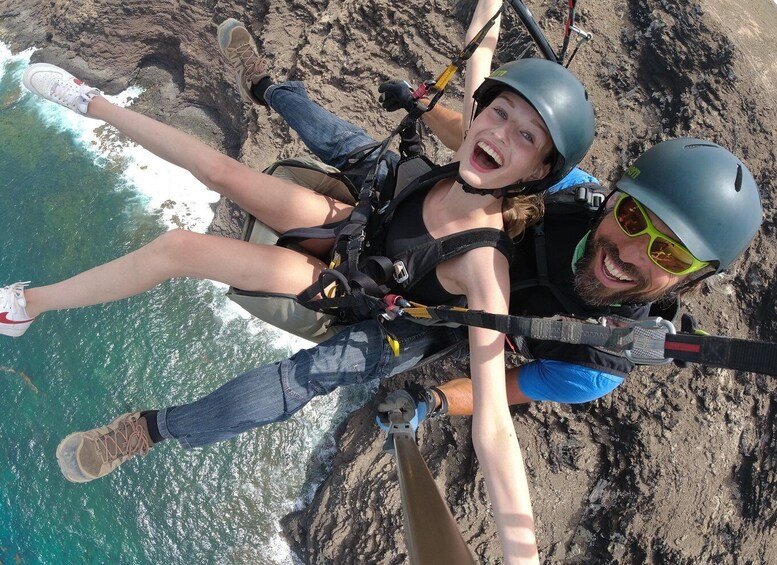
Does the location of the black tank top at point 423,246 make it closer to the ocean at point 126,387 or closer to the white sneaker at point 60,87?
the white sneaker at point 60,87

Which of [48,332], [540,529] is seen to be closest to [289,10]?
[48,332]

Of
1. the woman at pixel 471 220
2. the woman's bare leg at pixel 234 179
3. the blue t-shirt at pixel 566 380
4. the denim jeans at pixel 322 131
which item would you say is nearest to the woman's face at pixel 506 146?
the woman at pixel 471 220

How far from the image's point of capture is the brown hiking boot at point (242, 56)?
3.71 m

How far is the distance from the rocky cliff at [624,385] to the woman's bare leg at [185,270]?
249cm

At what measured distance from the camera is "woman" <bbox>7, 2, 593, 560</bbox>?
208 cm

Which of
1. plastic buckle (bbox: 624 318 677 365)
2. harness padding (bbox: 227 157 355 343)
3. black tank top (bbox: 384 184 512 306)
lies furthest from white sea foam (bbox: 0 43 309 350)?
plastic buckle (bbox: 624 318 677 365)

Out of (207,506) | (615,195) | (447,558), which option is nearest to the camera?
(447,558)

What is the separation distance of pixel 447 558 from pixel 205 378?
4.99 m

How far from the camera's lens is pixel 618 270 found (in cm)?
193

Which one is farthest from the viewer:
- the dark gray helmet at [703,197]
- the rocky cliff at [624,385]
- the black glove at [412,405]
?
the rocky cliff at [624,385]

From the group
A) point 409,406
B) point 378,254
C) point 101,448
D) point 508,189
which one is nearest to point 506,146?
point 508,189

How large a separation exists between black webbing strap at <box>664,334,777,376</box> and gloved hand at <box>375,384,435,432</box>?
5.85 feet

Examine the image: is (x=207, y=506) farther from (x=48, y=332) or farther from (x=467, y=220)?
(x=467, y=220)

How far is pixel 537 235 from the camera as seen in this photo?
2.38 meters
